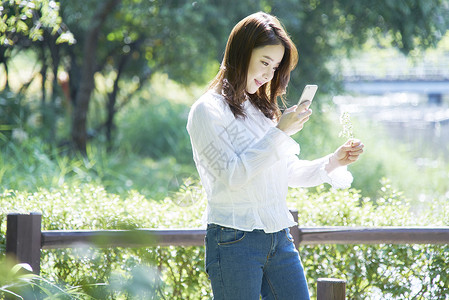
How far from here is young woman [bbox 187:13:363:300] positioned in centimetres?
169

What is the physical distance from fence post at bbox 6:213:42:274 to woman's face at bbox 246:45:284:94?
1.25 m

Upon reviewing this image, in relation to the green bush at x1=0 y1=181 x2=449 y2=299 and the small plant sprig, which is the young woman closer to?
the small plant sprig

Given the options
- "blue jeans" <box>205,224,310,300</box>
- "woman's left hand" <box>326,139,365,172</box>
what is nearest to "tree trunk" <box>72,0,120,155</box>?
"woman's left hand" <box>326,139,365,172</box>

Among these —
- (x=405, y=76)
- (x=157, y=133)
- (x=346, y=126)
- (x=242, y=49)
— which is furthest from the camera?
(x=405, y=76)

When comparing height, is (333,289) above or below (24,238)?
below

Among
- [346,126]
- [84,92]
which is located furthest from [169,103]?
[346,126]

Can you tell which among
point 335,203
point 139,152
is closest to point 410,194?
point 335,203

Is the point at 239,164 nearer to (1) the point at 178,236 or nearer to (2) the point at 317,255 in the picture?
(1) the point at 178,236

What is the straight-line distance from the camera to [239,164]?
1.67 meters

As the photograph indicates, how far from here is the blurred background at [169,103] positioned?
20.4ft

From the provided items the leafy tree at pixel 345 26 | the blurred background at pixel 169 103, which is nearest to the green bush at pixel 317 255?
the blurred background at pixel 169 103

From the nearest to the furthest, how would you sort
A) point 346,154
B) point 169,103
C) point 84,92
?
1. point 346,154
2. point 84,92
3. point 169,103

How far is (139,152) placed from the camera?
30.1ft

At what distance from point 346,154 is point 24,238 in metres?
1.42
